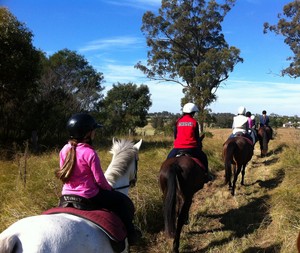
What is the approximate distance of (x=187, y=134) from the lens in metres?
5.96

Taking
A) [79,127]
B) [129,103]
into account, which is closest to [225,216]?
[79,127]

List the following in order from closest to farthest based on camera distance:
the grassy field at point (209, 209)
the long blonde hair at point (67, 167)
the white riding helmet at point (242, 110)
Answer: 1. the long blonde hair at point (67, 167)
2. the grassy field at point (209, 209)
3. the white riding helmet at point (242, 110)

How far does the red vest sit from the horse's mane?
1765 mm

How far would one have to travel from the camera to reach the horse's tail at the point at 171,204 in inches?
192

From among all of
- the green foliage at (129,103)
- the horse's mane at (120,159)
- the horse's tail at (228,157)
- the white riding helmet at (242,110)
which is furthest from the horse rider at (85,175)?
the green foliage at (129,103)

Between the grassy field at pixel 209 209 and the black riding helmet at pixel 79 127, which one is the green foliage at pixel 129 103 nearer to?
the grassy field at pixel 209 209

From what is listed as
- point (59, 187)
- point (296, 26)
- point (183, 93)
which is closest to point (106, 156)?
point (59, 187)

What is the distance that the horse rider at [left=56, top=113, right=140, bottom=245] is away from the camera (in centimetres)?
309

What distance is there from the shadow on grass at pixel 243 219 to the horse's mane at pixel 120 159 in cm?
224

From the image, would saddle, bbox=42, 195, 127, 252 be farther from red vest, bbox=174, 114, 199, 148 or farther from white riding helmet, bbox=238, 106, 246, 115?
white riding helmet, bbox=238, 106, 246, 115

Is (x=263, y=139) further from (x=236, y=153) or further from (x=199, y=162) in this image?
(x=199, y=162)

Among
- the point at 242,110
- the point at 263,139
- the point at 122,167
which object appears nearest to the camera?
the point at 122,167

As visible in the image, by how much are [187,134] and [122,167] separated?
7.10ft

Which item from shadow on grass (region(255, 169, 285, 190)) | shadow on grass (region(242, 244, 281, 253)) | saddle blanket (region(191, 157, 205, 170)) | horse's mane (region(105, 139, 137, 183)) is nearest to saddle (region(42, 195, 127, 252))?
horse's mane (region(105, 139, 137, 183))
